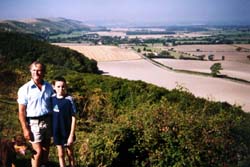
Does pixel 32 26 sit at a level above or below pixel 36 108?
above

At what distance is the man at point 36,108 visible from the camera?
343 centimetres

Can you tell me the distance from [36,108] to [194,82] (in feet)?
54.5

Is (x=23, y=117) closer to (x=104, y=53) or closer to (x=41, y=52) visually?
(x=41, y=52)

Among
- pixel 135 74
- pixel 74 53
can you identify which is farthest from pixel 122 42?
pixel 135 74

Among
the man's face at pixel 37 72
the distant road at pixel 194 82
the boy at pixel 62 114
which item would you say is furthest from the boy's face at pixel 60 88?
the distant road at pixel 194 82

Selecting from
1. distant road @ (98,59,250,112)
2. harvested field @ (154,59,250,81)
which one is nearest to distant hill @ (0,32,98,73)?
distant road @ (98,59,250,112)

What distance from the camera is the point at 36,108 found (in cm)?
348

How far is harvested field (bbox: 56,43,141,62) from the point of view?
1534 inches

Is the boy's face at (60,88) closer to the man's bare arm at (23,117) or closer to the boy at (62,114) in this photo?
the boy at (62,114)

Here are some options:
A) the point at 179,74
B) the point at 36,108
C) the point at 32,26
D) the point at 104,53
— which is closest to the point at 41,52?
the point at 32,26

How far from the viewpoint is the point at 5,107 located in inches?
337

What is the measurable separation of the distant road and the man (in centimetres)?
675

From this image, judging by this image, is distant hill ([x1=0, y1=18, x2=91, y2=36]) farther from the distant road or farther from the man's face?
the man's face

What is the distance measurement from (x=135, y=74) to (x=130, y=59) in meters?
7.74
